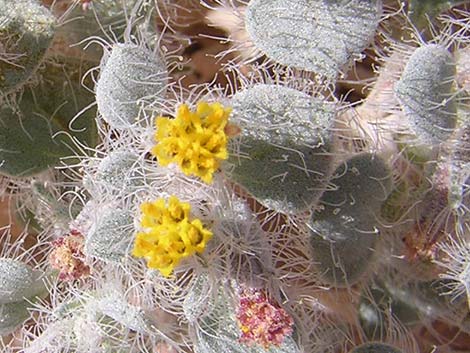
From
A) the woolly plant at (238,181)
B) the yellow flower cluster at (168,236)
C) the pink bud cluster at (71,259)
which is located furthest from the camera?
the pink bud cluster at (71,259)

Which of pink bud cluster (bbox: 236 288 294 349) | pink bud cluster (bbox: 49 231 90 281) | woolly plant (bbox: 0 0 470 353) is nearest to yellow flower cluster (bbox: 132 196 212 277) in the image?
woolly plant (bbox: 0 0 470 353)

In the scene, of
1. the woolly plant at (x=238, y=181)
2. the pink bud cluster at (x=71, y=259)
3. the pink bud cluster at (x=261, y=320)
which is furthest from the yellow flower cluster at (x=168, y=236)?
the pink bud cluster at (x=71, y=259)

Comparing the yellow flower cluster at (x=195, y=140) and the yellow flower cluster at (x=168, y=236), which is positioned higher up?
the yellow flower cluster at (x=195, y=140)

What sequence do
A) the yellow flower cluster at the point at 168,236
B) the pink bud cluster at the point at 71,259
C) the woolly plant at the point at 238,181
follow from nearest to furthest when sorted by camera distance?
the yellow flower cluster at the point at 168,236 < the woolly plant at the point at 238,181 < the pink bud cluster at the point at 71,259

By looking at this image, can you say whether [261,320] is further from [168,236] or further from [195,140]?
[195,140]

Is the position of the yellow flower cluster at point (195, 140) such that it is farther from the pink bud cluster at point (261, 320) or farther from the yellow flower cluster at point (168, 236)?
the pink bud cluster at point (261, 320)

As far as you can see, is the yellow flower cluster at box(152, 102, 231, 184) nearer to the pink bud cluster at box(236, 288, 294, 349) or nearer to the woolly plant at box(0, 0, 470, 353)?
the woolly plant at box(0, 0, 470, 353)

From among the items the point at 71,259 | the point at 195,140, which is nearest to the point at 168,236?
the point at 195,140
